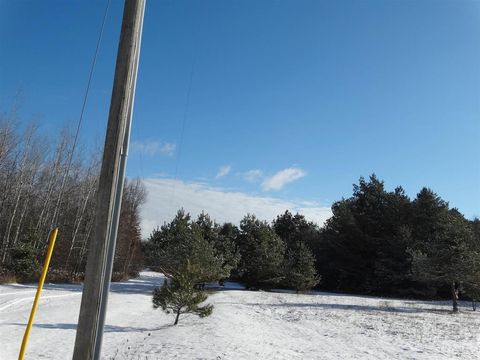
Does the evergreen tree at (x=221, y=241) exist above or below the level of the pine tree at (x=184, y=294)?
above

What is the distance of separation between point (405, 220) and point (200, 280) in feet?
118

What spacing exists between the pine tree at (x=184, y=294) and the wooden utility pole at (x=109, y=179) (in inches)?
372

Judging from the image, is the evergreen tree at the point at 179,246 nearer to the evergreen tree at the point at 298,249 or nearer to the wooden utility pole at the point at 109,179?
the evergreen tree at the point at 298,249

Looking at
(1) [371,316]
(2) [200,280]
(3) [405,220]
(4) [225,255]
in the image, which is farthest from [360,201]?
(2) [200,280]

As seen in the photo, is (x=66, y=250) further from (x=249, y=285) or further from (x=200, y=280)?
(x=200, y=280)

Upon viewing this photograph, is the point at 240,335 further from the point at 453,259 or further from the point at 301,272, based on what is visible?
the point at 301,272

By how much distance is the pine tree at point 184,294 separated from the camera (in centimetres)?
1263

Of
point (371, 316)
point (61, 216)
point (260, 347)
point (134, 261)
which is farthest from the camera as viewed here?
point (134, 261)

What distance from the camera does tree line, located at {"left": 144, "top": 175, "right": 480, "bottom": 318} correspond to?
78.1 feet

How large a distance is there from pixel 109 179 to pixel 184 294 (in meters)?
9.76

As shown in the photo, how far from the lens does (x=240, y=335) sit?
11422 millimetres

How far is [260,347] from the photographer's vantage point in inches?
390

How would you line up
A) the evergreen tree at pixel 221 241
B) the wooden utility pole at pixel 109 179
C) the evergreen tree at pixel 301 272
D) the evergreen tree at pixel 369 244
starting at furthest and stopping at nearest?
the evergreen tree at pixel 369 244 → the evergreen tree at pixel 301 272 → the evergreen tree at pixel 221 241 → the wooden utility pole at pixel 109 179

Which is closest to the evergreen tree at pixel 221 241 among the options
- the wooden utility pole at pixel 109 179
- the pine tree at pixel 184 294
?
the pine tree at pixel 184 294
